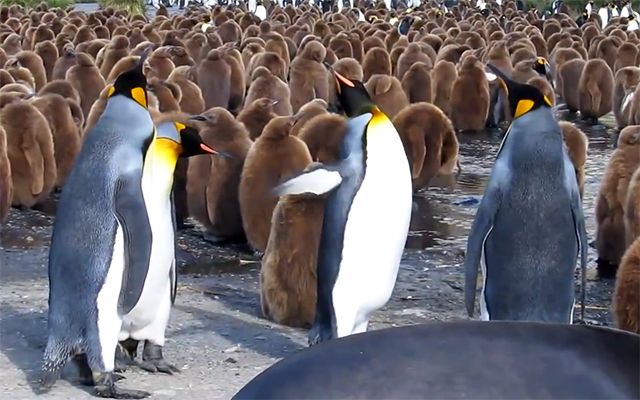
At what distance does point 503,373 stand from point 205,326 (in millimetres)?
3271

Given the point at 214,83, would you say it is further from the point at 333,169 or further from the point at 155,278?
the point at 155,278

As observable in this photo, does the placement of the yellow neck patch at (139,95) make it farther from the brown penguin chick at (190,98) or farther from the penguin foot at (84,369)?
the brown penguin chick at (190,98)

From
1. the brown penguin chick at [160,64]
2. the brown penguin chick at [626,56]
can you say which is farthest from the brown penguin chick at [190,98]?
the brown penguin chick at [626,56]

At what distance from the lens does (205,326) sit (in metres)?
4.04

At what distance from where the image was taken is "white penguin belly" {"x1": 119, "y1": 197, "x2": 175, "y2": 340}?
3264mm

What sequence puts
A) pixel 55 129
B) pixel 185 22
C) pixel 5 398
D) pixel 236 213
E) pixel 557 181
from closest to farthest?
pixel 5 398
pixel 557 181
pixel 236 213
pixel 55 129
pixel 185 22

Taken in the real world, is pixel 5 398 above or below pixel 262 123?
below

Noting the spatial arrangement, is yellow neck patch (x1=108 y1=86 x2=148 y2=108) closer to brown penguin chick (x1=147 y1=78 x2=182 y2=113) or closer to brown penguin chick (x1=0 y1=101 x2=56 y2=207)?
brown penguin chick (x1=0 y1=101 x2=56 y2=207)

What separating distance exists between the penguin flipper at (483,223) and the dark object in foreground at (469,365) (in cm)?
254

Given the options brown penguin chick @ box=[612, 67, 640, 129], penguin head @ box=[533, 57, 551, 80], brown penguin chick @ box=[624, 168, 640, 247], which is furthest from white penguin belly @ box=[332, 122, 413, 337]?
penguin head @ box=[533, 57, 551, 80]

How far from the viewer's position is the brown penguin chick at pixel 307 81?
33.6 ft

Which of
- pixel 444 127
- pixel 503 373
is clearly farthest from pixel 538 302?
pixel 444 127

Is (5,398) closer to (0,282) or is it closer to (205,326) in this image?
(205,326)

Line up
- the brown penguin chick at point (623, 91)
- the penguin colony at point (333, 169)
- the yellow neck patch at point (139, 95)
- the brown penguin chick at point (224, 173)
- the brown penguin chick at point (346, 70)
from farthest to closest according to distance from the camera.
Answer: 1. the brown penguin chick at point (346, 70)
2. the brown penguin chick at point (623, 91)
3. the brown penguin chick at point (224, 173)
4. the penguin colony at point (333, 169)
5. the yellow neck patch at point (139, 95)
